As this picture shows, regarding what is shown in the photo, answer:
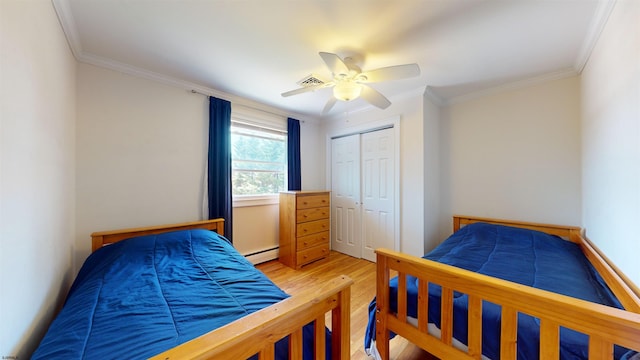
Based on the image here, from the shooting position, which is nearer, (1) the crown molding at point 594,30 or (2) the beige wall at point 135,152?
(1) the crown molding at point 594,30

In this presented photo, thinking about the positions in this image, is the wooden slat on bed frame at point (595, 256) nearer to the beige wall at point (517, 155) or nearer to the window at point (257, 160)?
the beige wall at point (517, 155)

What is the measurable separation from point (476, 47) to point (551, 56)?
0.74 metres

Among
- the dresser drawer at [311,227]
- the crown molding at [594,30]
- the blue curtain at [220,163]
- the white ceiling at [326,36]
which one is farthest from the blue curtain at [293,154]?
the crown molding at [594,30]

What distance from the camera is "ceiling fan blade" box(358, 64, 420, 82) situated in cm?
152

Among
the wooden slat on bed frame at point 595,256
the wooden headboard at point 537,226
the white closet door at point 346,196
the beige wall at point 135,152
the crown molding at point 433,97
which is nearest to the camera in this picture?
the wooden slat on bed frame at point 595,256

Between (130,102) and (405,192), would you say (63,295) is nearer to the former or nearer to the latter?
(130,102)

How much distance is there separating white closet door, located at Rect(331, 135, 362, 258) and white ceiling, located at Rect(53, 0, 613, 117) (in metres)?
1.41

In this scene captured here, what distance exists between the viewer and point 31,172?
1.05 metres

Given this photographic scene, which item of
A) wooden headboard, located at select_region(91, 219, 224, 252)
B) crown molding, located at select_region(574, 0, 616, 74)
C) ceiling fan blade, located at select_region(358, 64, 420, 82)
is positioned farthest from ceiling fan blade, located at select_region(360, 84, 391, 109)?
wooden headboard, located at select_region(91, 219, 224, 252)

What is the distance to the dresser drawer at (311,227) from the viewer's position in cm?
298

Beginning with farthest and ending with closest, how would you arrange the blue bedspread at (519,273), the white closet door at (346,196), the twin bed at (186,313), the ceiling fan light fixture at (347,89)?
the white closet door at (346,196) < the ceiling fan light fixture at (347,89) < the blue bedspread at (519,273) < the twin bed at (186,313)

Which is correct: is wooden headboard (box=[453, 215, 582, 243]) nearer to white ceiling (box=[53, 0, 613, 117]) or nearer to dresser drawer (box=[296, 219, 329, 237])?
white ceiling (box=[53, 0, 613, 117])

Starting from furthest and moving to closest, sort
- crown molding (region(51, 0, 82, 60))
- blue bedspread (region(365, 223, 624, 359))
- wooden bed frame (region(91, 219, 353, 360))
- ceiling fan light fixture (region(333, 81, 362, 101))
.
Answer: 1. ceiling fan light fixture (region(333, 81, 362, 101))
2. crown molding (region(51, 0, 82, 60))
3. blue bedspread (region(365, 223, 624, 359))
4. wooden bed frame (region(91, 219, 353, 360))

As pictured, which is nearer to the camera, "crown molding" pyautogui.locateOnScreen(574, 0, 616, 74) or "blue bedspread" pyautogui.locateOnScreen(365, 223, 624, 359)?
"blue bedspread" pyautogui.locateOnScreen(365, 223, 624, 359)
